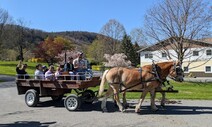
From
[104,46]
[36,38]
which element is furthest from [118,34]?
[36,38]

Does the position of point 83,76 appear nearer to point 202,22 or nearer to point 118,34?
point 202,22

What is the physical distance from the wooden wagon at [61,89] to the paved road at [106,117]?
0.35 metres

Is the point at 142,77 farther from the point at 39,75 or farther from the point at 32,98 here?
the point at 32,98

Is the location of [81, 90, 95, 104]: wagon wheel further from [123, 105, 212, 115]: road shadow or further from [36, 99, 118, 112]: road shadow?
[123, 105, 212, 115]: road shadow

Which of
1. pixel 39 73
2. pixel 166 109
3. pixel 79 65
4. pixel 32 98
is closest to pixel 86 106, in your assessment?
pixel 79 65

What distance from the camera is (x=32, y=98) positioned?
39.0 feet

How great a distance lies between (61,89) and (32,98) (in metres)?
1.29

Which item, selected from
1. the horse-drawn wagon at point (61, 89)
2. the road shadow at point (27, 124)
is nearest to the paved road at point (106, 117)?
the road shadow at point (27, 124)

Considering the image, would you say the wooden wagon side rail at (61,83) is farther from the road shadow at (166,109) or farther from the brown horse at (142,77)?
the road shadow at (166,109)

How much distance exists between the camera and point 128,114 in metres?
9.77

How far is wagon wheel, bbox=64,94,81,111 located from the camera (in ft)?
34.5

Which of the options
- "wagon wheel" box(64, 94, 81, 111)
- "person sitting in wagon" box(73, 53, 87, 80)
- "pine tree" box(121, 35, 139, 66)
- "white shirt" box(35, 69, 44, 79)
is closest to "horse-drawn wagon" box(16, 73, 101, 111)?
"wagon wheel" box(64, 94, 81, 111)

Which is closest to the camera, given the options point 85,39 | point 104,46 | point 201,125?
point 201,125

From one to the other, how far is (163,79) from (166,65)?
0.50 meters
